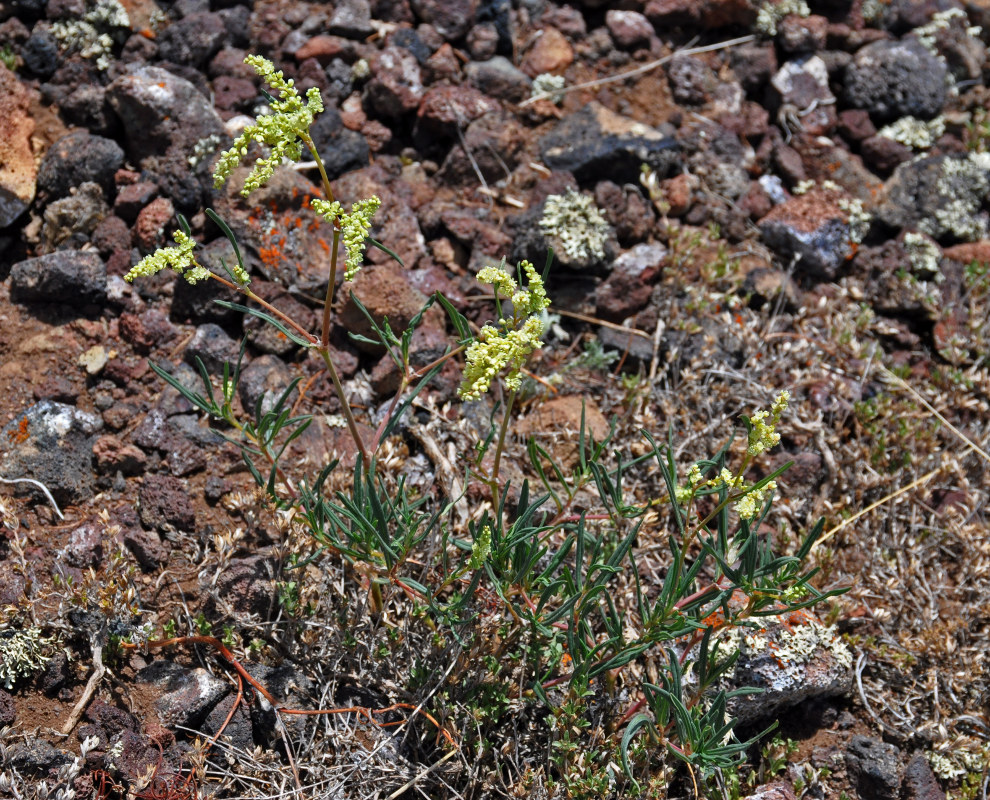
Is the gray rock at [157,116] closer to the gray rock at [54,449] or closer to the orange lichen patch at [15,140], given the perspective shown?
the orange lichen patch at [15,140]

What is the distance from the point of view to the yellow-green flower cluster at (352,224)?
2256 millimetres

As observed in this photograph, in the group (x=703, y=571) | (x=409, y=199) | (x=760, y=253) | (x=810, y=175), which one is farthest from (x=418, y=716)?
(x=810, y=175)

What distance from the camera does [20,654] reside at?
302 centimetres

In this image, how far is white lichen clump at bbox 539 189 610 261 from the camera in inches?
170

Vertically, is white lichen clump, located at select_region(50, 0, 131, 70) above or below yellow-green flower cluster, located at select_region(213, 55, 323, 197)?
below

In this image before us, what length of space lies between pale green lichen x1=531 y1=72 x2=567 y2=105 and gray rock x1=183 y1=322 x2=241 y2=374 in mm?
2441

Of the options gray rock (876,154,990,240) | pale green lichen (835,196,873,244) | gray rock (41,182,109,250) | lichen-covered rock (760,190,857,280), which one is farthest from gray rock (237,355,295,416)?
gray rock (876,154,990,240)

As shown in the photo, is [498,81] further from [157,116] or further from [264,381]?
[264,381]

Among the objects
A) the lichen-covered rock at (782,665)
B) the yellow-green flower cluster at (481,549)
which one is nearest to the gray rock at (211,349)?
the yellow-green flower cluster at (481,549)

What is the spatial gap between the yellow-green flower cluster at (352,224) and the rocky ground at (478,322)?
1.27 meters

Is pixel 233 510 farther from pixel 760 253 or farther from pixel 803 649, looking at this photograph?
pixel 760 253

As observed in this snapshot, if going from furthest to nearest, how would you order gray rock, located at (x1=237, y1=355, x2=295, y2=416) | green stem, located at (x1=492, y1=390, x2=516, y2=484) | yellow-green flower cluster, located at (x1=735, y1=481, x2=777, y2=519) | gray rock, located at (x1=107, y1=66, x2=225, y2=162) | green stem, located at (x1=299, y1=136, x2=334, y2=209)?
gray rock, located at (x1=107, y1=66, x2=225, y2=162), gray rock, located at (x1=237, y1=355, x2=295, y2=416), green stem, located at (x1=492, y1=390, x2=516, y2=484), yellow-green flower cluster, located at (x1=735, y1=481, x2=777, y2=519), green stem, located at (x1=299, y1=136, x2=334, y2=209)

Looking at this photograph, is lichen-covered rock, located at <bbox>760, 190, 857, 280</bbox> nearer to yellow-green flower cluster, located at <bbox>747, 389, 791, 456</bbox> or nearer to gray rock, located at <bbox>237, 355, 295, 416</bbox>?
yellow-green flower cluster, located at <bbox>747, 389, 791, 456</bbox>

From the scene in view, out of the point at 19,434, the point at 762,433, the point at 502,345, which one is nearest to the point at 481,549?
the point at 502,345
